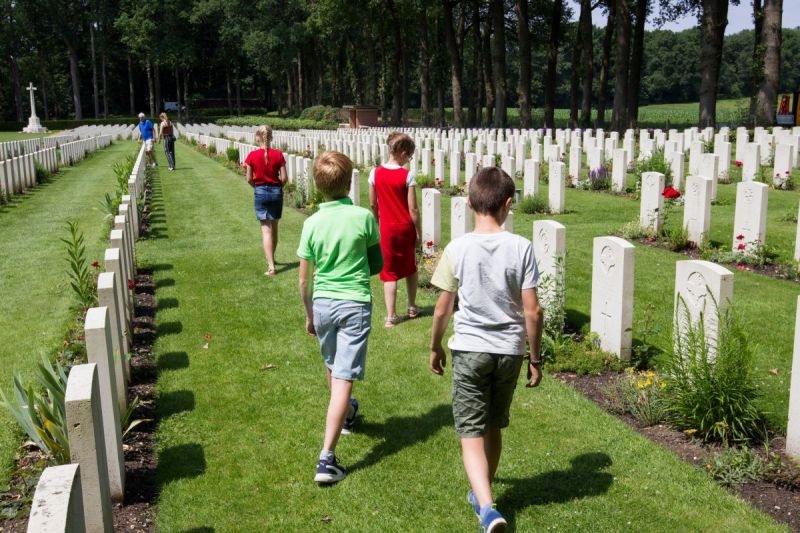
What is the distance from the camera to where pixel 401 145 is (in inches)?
249

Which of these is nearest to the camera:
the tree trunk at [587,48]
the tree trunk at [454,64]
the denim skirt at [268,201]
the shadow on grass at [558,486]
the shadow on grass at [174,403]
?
the shadow on grass at [558,486]

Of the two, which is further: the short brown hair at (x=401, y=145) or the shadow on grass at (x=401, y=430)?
the short brown hair at (x=401, y=145)

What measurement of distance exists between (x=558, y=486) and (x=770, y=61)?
82.8 feet

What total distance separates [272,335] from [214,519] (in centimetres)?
319

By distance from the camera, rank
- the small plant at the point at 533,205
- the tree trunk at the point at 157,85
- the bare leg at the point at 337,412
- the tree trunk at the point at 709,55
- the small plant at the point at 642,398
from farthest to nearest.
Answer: the tree trunk at the point at 157,85 < the tree trunk at the point at 709,55 < the small plant at the point at 533,205 < the small plant at the point at 642,398 < the bare leg at the point at 337,412

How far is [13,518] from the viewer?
13.3 ft

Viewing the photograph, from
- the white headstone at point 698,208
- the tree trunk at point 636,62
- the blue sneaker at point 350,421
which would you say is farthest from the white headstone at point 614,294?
the tree trunk at point 636,62

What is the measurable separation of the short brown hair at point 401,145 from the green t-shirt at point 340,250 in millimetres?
1998

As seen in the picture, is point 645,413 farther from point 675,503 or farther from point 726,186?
point 726,186

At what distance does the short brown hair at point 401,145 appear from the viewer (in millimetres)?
6309

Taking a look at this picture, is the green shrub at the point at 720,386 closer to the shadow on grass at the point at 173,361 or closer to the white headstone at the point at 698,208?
the shadow on grass at the point at 173,361

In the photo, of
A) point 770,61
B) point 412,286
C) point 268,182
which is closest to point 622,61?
point 770,61

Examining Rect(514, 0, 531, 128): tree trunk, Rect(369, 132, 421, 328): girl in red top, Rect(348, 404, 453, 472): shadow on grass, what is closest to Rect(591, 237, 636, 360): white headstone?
Rect(348, 404, 453, 472): shadow on grass

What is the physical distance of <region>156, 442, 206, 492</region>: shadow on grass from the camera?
Answer: 4.44m
